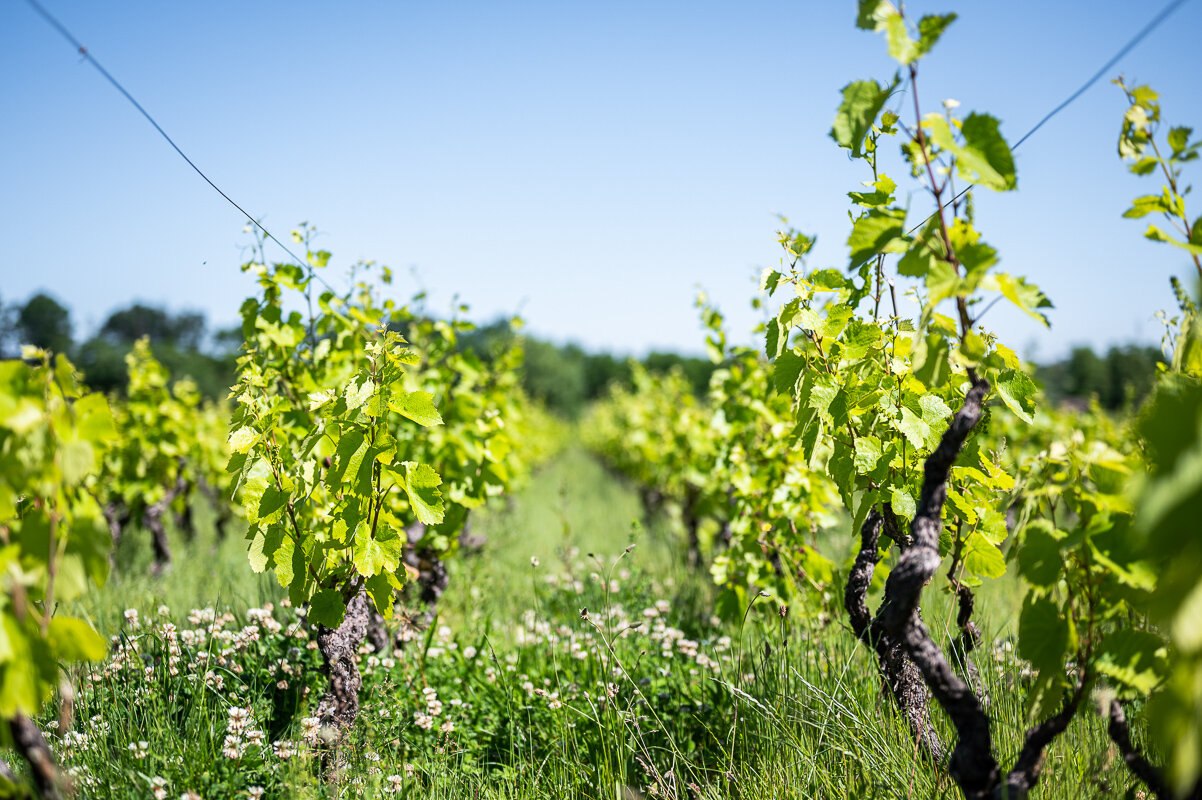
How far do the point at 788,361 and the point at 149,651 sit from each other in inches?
109

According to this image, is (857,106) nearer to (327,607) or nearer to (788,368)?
(788,368)

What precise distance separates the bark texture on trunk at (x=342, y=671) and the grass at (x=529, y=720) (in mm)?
76

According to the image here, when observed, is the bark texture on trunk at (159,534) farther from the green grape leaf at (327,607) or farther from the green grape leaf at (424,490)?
the green grape leaf at (424,490)

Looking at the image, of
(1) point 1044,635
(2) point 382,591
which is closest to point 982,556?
(1) point 1044,635

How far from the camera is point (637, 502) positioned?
10906mm

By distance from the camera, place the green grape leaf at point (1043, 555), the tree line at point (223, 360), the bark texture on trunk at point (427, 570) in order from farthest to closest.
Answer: the tree line at point (223, 360) → the bark texture on trunk at point (427, 570) → the green grape leaf at point (1043, 555)

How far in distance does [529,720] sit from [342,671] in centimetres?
73

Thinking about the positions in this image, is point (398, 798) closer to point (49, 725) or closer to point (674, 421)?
point (49, 725)

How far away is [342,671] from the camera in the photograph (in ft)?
7.65

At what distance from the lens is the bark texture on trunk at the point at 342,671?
2.30 meters

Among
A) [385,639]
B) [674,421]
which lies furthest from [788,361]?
[674,421]

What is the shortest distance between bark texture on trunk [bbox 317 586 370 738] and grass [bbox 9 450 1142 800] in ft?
0.25

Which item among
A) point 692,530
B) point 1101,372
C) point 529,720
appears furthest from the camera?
point 1101,372

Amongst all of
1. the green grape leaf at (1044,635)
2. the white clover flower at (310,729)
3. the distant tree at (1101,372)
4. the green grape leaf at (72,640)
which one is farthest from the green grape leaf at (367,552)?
the distant tree at (1101,372)
